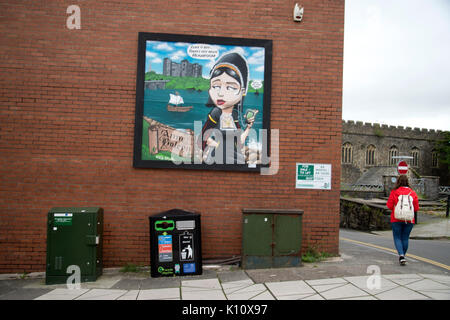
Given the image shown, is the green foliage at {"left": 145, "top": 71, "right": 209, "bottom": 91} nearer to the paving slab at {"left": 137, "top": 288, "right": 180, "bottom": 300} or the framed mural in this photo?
the framed mural

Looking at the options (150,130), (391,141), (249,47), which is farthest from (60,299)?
(391,141)

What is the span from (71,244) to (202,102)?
3625 millimetres

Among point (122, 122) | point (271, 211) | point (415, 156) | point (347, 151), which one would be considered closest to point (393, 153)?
point (415, 156)

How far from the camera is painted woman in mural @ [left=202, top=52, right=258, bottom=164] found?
6.67 m

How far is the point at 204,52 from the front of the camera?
6762 millimetres

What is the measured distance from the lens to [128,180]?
655cm

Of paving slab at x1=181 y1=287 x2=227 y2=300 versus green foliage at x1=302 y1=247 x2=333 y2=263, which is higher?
green foliage at x1=302 y1=247 x2=333 y2=263

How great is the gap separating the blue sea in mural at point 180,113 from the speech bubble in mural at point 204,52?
0.74m

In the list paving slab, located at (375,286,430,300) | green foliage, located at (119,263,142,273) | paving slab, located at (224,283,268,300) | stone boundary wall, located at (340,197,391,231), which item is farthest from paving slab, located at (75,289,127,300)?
stone boundary wall, located at (340,197,391,231)

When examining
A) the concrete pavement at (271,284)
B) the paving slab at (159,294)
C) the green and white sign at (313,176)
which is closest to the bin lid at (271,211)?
the green and white sign at (313,176)

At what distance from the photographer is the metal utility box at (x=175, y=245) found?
584cm

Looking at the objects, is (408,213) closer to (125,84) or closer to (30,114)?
(125,84)

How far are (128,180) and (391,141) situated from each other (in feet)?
192

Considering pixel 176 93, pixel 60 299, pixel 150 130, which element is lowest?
pixel 60 299
